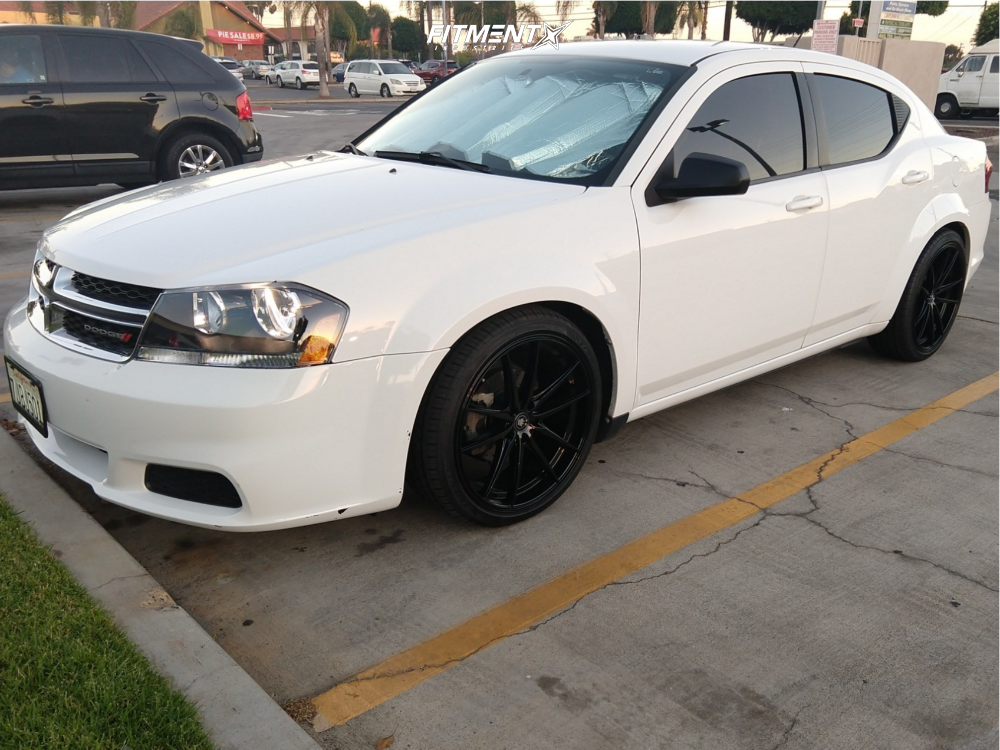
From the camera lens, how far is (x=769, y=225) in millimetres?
3768

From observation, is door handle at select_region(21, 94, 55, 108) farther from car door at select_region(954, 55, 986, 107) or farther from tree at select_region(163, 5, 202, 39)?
tree at select_region(163, 5, 202, 39)

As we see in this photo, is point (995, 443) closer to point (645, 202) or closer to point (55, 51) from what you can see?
point (645, 202)

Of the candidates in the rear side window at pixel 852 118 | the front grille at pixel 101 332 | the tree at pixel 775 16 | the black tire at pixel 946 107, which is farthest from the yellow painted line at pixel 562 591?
the tree at pixel 775 16

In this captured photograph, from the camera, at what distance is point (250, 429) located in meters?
2.55

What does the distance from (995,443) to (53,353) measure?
Result: 3.91m

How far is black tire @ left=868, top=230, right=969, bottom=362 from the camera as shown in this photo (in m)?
4.80

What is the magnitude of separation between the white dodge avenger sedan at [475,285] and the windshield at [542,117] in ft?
0.04

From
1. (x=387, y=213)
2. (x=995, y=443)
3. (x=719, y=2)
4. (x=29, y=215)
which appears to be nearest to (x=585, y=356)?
(x=387, y=213)

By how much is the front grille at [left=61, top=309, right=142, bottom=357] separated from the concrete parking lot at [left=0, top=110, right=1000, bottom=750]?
631mm

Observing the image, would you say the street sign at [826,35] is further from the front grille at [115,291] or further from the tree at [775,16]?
the tree at [775,16]

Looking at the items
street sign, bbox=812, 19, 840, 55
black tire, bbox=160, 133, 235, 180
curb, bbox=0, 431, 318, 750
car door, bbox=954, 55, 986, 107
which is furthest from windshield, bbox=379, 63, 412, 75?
curb, bbox=0, 431, 318, 750

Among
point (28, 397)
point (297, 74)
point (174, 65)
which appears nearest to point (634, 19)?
point (297, 74)

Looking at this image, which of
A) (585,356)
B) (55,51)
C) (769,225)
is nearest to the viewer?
(585,356)

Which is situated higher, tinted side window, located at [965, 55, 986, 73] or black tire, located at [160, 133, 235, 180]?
tinted side window, located at [965, 55, 986, 73]
